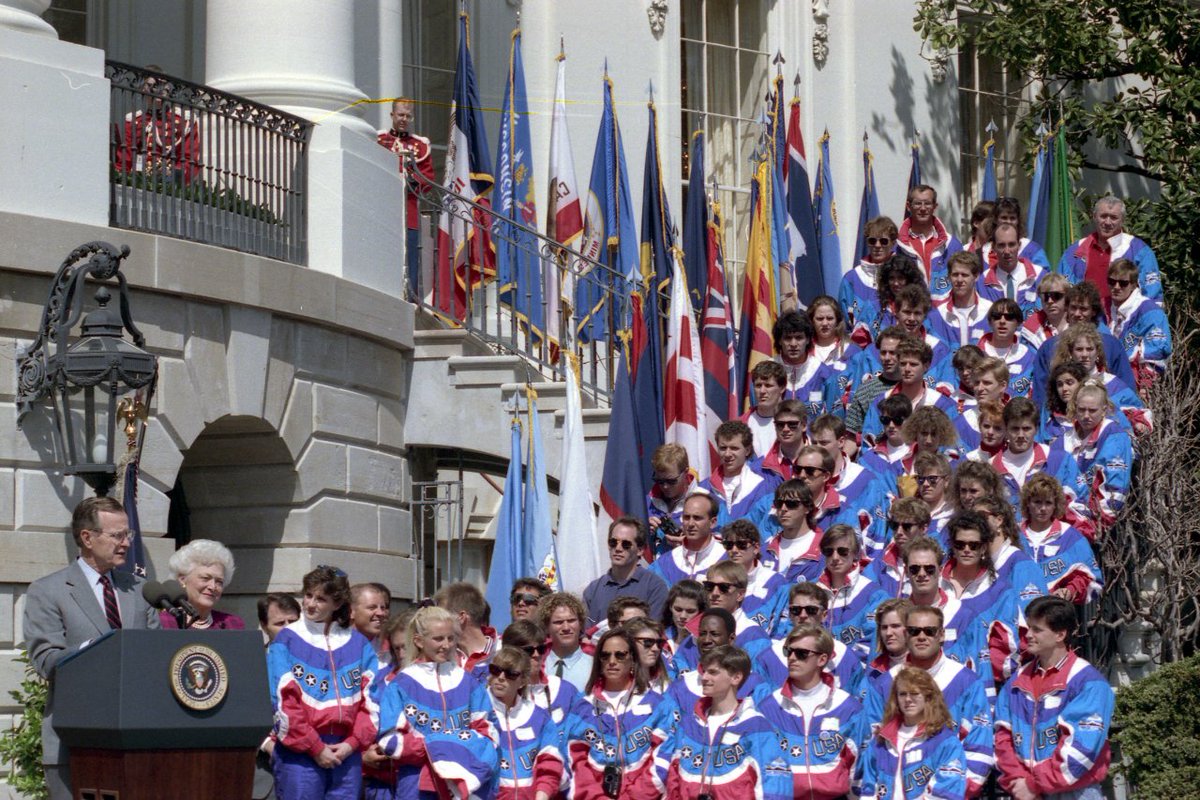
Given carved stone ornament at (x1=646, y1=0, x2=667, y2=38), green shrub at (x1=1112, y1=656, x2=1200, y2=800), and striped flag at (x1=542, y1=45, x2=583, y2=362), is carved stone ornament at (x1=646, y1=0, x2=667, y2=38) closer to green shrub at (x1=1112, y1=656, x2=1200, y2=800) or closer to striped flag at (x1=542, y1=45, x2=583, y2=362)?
striped flag at (x1=542, y1=45, x2=583, y2=362)

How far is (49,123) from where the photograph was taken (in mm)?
12109

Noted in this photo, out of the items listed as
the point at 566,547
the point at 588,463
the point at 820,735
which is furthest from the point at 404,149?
the point at 820,735

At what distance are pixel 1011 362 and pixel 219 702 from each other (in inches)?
310

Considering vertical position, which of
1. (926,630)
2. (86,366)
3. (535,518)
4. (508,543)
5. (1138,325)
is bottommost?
(926,630)

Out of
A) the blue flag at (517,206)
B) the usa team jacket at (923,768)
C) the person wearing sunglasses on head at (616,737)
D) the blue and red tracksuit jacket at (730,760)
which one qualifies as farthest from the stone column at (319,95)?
the usa team jacket at (923,768)

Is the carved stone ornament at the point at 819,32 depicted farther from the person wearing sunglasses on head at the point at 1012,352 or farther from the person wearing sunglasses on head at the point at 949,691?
the person wearing sunglasses on head at the point at 949,691

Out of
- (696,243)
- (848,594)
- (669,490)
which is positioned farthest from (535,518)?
(696,243)

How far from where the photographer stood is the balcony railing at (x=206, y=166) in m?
12.7

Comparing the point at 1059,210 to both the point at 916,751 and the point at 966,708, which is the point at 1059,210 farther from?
the point at 916,751

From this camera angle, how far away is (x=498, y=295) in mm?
16344

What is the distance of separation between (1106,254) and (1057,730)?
678 centimetres

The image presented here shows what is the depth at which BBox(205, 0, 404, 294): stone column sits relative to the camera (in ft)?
46.7

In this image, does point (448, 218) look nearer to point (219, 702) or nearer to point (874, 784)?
point (874, 784)

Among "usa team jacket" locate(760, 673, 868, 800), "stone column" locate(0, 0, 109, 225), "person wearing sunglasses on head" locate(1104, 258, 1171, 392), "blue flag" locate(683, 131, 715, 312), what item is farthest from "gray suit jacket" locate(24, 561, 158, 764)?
"blue flag" locate(683, 131, 715, 312)
